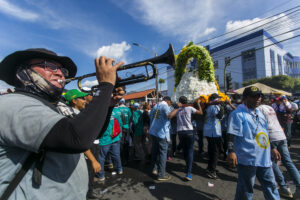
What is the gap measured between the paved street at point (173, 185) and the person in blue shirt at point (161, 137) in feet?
0.89

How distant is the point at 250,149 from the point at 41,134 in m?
2.78

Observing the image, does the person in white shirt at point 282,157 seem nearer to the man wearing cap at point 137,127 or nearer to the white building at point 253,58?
the man wearing cap at point 137,127

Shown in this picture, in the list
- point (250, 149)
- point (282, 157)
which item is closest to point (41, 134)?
point (250, 149)

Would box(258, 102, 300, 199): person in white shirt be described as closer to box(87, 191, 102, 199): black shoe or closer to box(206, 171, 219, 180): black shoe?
box(206, 171, 219, 180): black shoe

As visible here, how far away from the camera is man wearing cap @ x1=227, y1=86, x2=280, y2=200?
2441mm

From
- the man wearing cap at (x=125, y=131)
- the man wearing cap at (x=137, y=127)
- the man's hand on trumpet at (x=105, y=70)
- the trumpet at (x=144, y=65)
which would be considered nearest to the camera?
the man's hand on trumpet at (x=105, y=70)

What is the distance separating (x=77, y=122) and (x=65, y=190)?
0.57m

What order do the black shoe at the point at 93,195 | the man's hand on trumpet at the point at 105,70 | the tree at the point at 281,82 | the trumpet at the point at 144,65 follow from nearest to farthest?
the man's hand on trumpet at the point at 105,70 < the trumpet at the point at 144,65 < the black shoe at the point at 93,195 < the tree at the point at 281,82

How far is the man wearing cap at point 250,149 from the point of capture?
2.44 meters

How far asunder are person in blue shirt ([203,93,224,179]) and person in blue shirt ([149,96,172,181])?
114cm

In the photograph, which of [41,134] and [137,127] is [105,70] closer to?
[41,134]

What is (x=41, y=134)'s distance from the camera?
87 centimetres

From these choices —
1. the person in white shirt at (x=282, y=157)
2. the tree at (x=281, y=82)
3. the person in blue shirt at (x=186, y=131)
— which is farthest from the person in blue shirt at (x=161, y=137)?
the tree at (x=281, y=82)

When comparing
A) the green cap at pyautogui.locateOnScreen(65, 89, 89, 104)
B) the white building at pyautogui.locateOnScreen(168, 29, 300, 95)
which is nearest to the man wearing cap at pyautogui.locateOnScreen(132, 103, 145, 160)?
the green cap at pyautogui.locateOnScreen(65, 89, 89, 104)
